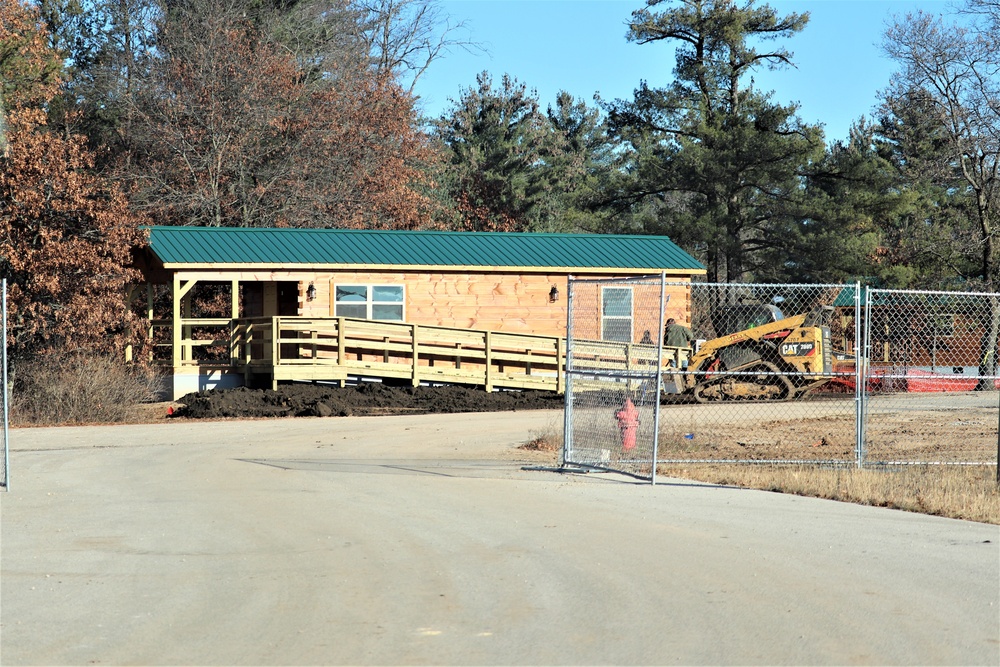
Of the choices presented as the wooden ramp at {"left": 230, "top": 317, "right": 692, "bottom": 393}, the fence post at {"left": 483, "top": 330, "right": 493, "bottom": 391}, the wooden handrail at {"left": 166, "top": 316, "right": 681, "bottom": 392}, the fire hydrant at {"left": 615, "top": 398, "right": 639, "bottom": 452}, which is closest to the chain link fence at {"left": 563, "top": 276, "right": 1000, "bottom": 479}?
the fire hydrant at {"left": 615, "top": 398, "right": 639, "bottom": 452}

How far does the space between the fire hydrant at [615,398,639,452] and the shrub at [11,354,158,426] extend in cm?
1130

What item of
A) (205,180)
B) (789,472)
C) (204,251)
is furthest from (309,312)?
(789,472)

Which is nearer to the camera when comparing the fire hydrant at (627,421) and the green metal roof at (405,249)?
the fire hydrant at (627,421)

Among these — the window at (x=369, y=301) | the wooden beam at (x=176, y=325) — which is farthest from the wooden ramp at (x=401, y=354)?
the wooden beam at (x=176, y=325)

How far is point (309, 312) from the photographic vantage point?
26.3 meters

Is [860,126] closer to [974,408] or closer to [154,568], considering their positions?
[974,408]

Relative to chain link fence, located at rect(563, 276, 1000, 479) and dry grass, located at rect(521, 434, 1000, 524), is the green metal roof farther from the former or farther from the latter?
dry grass, located at rect(521, 434, 1000, 524)

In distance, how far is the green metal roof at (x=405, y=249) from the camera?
1011 inches

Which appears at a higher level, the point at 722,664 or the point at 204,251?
the point at 204,251

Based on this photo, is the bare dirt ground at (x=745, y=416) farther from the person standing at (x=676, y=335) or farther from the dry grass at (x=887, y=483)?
the person standing at (x=676, y=335)

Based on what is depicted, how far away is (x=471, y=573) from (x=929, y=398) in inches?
768

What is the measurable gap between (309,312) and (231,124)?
35.3 feet

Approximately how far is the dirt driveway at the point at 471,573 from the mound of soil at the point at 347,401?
912 cm

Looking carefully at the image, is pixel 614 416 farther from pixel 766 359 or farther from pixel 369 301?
pixel 369 301
